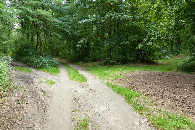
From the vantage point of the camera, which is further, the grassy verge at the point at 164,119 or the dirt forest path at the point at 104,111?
the dirt forest path at the point at 104,111

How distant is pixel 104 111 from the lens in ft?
18.7

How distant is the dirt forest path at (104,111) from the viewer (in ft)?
15.4

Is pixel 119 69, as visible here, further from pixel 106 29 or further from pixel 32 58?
pixel 32 58

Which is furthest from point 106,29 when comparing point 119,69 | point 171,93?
point 171,93

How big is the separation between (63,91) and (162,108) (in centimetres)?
582

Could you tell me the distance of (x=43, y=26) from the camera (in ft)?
64.5

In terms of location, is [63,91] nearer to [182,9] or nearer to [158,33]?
[158,33]

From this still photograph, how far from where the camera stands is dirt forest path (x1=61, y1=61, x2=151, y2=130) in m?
4.71

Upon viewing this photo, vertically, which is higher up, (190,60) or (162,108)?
(190,60)

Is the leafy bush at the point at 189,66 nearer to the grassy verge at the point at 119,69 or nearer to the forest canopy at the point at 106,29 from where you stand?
the forest canopy at the point at 106,29

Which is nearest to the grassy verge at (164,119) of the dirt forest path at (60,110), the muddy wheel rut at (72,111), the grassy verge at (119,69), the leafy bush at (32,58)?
the muddy wheel rut at (72,111)

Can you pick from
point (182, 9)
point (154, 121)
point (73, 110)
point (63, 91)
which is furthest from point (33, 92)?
point (182, 9)

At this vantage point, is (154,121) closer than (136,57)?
Yes

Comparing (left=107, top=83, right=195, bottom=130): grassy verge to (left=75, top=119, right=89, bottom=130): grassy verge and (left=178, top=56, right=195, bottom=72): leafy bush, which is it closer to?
(left=75, top=119, right=89, bottom=130): grassy verge
